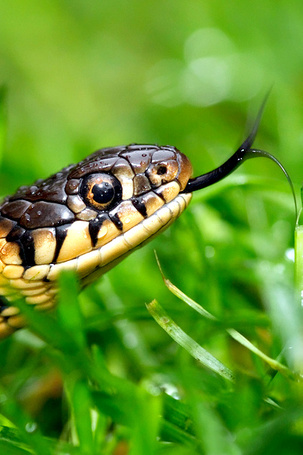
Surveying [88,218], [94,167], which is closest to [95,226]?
[88,218]

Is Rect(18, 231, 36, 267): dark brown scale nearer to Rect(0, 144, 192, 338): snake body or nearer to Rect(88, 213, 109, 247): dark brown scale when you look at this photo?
Rect(0, 144, 192, 338): snake body

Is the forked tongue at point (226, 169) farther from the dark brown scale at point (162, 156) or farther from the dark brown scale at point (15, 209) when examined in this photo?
the dark brown scale at point (15, 209)

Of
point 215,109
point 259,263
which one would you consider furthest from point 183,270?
point 215,109

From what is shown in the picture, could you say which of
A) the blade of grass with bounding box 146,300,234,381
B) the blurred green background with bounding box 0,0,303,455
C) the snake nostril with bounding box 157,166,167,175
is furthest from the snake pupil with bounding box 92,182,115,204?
the blade of grass with bounding box 146,300,234,381

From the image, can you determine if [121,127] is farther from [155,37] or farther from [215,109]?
[155,37]

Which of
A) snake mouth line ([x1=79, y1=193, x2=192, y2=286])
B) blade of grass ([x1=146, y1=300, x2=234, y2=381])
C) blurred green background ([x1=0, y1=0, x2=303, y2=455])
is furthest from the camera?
snake mouth line ([x1=79, y1=193, x2=192, y2=286])

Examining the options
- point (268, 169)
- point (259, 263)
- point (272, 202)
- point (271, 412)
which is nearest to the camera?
point (271, 412)

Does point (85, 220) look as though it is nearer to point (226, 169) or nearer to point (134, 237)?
point (134, 237)
